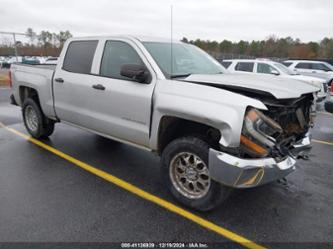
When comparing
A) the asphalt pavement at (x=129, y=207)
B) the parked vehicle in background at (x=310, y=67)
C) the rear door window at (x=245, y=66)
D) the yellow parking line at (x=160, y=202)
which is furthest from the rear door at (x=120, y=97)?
the parked vehicle in background at (x=310, y=67)

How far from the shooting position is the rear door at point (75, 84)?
4.36 meters

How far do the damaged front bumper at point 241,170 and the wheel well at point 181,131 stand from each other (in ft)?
1.27

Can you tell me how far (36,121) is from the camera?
19.0 feet

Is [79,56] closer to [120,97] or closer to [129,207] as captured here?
[120,97]

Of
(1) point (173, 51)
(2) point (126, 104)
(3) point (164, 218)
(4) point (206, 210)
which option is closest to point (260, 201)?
(4) point (206, 210)

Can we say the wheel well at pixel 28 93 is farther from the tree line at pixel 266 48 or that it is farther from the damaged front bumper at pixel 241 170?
the tree line at pixel 266 48

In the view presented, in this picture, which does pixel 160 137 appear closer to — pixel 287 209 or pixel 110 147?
pixel 287 209

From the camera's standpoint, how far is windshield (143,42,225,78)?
372 centimetres

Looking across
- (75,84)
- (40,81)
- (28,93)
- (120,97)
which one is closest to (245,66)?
(28,93)

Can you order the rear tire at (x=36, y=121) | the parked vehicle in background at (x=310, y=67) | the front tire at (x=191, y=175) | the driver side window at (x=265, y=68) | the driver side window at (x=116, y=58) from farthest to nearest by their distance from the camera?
the parked vehicle in background at (x=310, y=67) → the driver side window at (x=265, y=68) → the rear tire at (x=36, y=121) → the driver side window at (x=116, y=58) → the front tire at (x=191, y=175)

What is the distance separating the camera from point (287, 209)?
11.1 ft

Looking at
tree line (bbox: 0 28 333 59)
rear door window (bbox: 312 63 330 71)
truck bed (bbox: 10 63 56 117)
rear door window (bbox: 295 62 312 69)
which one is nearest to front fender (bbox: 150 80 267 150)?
truck bed (bbox: 10 63 56 117)

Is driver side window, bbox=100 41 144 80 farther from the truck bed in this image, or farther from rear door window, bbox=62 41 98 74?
the truck bed

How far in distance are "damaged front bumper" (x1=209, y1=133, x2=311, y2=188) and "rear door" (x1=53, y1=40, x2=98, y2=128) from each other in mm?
2248
